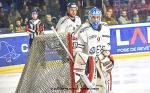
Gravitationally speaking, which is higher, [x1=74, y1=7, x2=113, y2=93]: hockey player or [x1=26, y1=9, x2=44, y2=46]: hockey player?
[x1=74, y1=7, x2=113, y2=93]: hockey player

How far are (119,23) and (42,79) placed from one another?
575cm

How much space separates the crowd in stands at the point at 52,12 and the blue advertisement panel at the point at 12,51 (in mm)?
255

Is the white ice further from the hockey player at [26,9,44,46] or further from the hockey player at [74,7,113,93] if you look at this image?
the hockey player at [74,7,113,93]

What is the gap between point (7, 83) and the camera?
327 inches

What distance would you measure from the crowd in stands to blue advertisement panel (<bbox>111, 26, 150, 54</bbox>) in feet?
0.64

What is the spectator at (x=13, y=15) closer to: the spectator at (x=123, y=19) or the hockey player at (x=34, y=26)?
the hockey player at (x=34, y=26)

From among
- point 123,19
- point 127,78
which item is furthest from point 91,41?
point 123,19

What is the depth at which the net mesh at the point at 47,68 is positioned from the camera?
4.79 meters

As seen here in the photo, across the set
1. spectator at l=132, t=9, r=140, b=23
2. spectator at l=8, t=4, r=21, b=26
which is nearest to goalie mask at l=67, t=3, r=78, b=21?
spectator at l=8, t=4, r=21, b=26

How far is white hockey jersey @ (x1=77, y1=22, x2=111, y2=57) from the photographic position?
4973 millimetres

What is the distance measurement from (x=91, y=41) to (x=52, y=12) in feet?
17.9

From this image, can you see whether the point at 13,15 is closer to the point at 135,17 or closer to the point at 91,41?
the point at 135,17

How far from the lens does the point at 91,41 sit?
497 cm

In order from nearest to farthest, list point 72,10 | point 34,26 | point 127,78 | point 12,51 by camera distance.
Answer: point 72,10 → point 127,78 → point 34,26 → point 12,51
